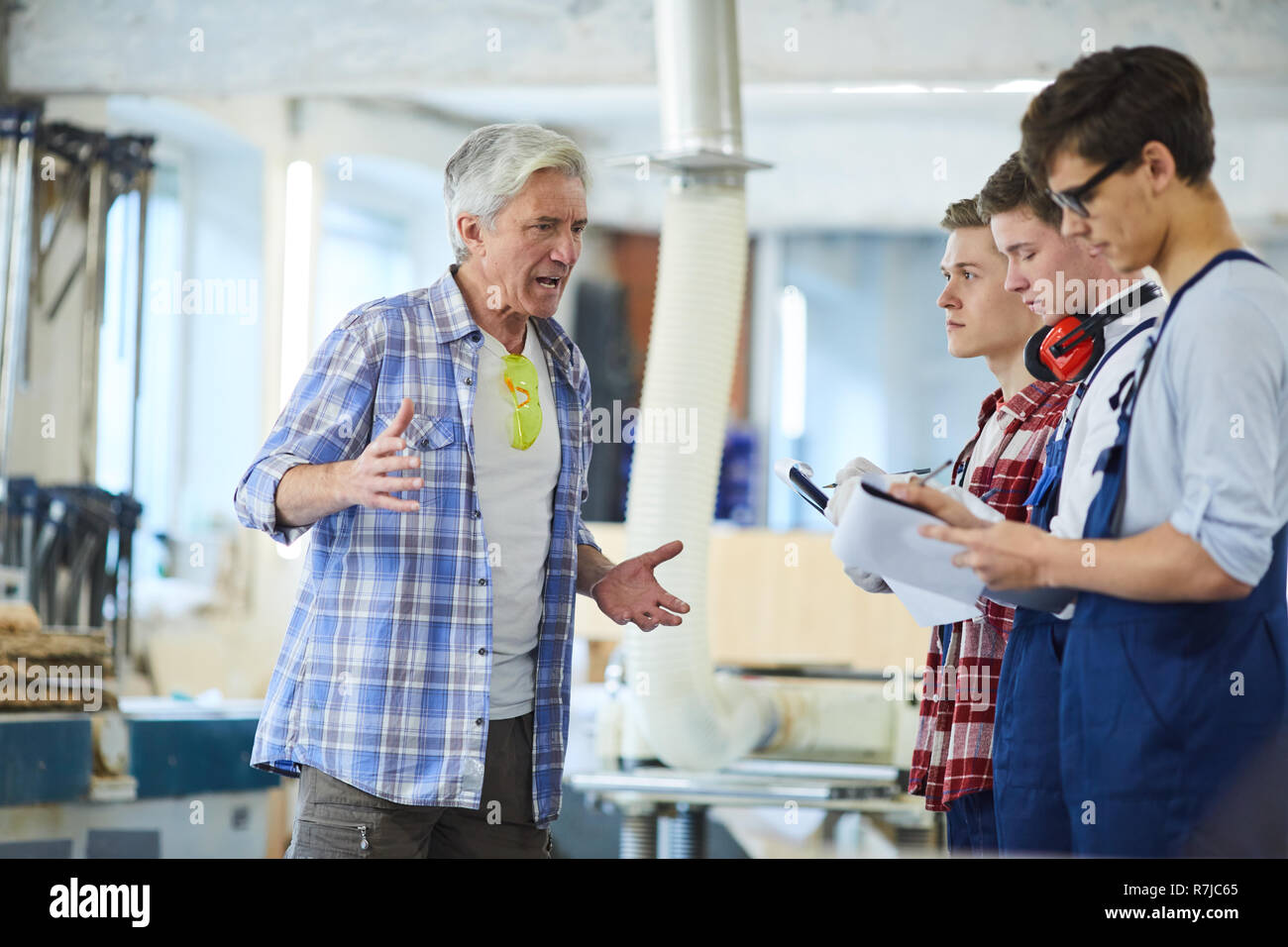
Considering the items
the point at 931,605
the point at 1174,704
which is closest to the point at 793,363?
the point at 931,605

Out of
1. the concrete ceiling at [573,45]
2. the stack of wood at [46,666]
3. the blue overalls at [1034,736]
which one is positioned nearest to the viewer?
the blue overalls at [1034,736]

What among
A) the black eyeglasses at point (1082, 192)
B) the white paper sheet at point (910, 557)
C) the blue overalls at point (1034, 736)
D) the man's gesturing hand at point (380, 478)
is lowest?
the blue overalls at point (1034, 736)

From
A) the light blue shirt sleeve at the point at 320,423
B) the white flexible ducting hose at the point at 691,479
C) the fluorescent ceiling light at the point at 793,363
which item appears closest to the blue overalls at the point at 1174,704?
the light blue shirt sleeve at the point at 320,423

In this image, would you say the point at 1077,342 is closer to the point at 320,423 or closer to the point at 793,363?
the point at 320,423

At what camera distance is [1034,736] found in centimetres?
155

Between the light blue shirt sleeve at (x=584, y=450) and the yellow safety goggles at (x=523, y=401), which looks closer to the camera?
the yellow safety goggles at (x=523, y=401)

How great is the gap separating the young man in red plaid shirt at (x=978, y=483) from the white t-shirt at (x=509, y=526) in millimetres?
414

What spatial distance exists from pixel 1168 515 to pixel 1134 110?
408mm

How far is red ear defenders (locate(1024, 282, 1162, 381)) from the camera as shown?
1.67 meters

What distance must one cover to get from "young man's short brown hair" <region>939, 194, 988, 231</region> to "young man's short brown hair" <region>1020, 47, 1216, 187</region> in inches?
20.2

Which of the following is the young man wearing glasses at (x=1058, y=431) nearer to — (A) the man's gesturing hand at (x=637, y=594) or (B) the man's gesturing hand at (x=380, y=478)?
(A) the man's gesturing hand at (x=637, y=594)

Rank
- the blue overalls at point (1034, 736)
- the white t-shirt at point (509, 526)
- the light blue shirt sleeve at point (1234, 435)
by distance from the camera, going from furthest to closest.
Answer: the white t-shirt at point (509, 526)
the blue overalls at point (1034, 736)
the light blue shirt sleeve at point (1234, 435)

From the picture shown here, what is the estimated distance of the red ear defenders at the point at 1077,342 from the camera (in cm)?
167
